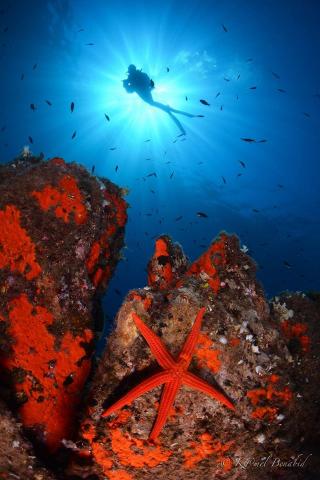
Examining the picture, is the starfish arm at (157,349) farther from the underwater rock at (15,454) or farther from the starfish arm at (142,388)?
the underwater rock at (15,454)

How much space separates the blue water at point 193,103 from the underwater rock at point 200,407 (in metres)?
3.89

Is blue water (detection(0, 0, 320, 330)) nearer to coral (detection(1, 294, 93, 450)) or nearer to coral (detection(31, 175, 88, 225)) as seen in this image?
coral (detection(31, 175, 88, 225))

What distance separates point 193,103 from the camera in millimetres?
32812

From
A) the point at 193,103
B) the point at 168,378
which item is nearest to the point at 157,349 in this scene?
the point at 168,378

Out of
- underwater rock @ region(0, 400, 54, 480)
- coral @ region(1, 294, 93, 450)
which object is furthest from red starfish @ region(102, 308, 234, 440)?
coral @ region(1, 294, 93, 450)

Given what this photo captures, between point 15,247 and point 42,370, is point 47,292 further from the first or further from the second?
point 42,370

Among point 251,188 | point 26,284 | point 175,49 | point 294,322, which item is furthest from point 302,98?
point 26,284

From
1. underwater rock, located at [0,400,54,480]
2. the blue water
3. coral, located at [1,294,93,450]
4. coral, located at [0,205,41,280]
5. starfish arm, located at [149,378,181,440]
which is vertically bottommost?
starfish arm, located at [149,378,181,440]

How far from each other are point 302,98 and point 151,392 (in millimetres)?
30701

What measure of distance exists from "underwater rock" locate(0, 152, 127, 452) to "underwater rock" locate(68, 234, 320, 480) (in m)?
0.70

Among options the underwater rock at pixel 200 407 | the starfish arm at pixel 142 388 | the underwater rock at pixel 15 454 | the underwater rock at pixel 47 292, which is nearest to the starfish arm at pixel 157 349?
the starfish arm at pixel 142 388

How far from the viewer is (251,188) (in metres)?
45.5

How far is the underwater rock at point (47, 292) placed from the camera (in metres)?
3.90

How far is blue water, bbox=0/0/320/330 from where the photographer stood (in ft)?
75.2
